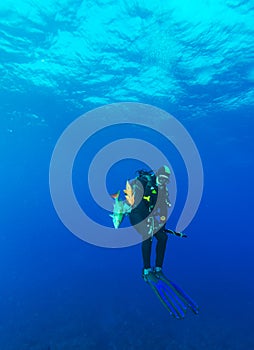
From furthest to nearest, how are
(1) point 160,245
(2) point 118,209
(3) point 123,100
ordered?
(3) point 123,100 < (1) point 160,245 < (2) point 118,209

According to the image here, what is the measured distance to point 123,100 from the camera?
2300 centimetres

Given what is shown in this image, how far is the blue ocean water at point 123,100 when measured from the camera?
42.2 feet

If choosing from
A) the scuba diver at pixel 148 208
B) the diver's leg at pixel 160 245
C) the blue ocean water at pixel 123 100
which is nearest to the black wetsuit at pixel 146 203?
the scuba diver at pixel 148 208

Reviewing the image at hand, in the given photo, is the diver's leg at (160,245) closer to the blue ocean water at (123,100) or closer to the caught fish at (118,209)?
the caught fish at (118,209)

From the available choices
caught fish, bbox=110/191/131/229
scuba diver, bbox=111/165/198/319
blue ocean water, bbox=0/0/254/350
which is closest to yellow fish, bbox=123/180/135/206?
scuba diver, bbox=111/165/198/319

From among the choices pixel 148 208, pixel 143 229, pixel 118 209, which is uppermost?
pixel 118 209

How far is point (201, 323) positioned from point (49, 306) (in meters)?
9.62

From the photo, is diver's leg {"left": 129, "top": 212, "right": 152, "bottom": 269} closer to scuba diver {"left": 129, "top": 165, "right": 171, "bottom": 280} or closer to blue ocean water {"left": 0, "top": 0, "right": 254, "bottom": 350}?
scuba diver {"left": 129, "top": 165, "right": 171, "bottom": 280}

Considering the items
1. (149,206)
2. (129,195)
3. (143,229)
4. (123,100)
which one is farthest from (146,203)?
(123,100)

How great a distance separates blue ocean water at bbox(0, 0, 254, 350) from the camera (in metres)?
12.9

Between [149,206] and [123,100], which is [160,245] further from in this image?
[123,100]

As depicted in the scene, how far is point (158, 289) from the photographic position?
5902 mm

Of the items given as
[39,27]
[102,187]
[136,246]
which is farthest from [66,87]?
[102,187]

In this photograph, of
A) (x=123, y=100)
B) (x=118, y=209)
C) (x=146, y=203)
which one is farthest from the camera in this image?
(x=123, y=100)
